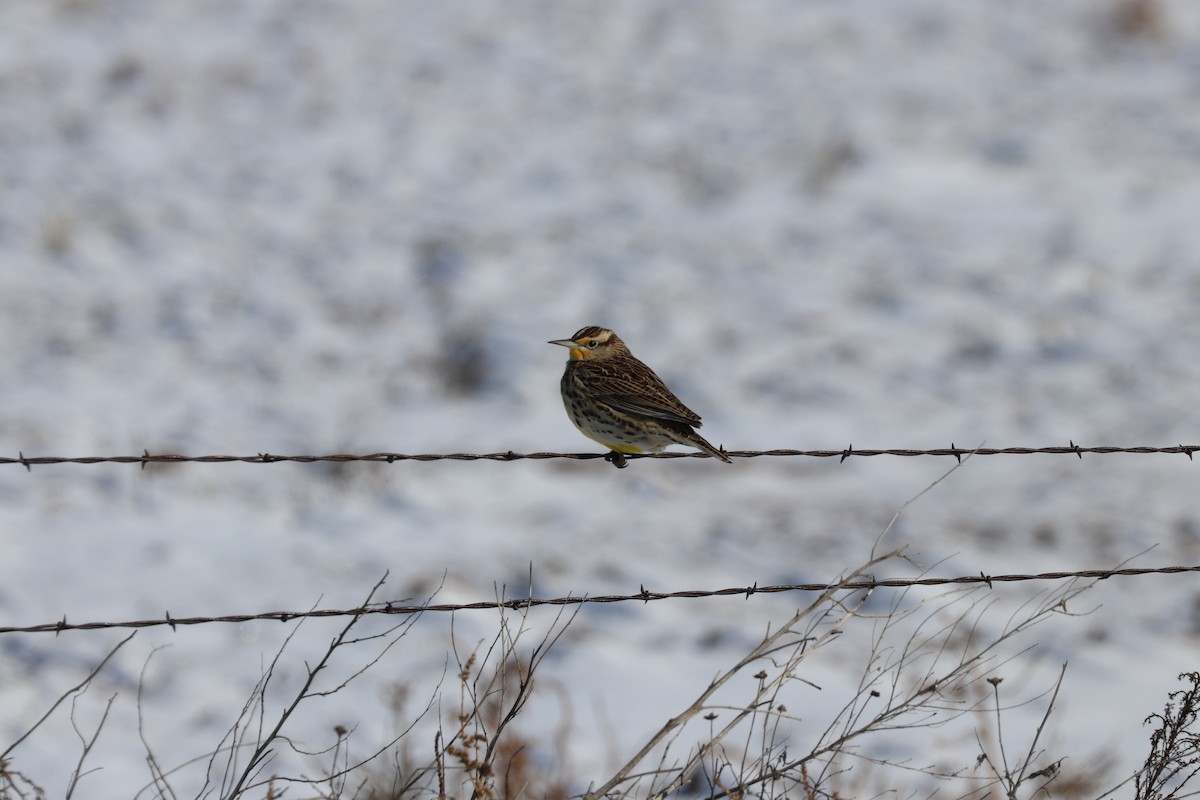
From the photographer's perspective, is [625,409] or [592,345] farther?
[592,345]

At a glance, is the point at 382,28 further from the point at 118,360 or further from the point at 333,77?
the point at 118,360

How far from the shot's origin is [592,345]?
6.87m

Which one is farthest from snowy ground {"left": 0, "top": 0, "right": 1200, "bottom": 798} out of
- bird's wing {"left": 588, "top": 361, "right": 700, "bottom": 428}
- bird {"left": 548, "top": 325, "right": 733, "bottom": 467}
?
bird's wing {"left": 588, "top": 361, "right": 700, "bottom": 428}

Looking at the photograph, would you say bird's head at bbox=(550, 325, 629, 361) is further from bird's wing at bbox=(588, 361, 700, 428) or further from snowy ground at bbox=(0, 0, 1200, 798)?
snowy ground at bbox=(0, 0, 1200, 798)

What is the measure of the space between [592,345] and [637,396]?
33.3 inches

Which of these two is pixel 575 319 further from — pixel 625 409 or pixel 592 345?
pixel 625 409

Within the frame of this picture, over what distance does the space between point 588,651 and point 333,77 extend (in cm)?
892

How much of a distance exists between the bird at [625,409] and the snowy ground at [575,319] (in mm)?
2105

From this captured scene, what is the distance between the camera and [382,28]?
15758 mm

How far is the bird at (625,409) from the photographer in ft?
19.9

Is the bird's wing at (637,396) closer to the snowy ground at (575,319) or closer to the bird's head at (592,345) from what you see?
the bird's head at (592,345)

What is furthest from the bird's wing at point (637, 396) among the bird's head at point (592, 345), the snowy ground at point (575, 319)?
the snowy ground at point (575, 319)

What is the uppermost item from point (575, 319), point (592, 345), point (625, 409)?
point (575, 319)

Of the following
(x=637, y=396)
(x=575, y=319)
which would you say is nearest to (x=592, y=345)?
(x=637, y=396)
